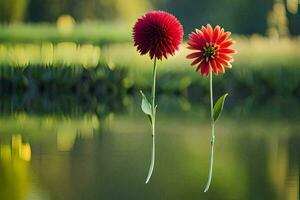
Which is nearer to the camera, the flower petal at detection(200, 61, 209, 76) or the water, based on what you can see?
the flower petal at detection(200, 61, 209, 76)

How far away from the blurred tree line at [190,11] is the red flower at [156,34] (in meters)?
15.2

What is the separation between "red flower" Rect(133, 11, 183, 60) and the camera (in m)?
3.61

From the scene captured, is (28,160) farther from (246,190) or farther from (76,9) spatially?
(76,9)

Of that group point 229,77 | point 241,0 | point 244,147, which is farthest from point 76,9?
point 244,147

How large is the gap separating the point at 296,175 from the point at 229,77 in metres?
7.26

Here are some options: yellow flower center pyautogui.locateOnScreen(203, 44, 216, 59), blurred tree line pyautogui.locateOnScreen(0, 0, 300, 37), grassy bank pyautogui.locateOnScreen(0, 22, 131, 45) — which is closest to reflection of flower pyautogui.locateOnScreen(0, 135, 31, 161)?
yellow flower center pyautogui.locateOnScreen(203, 44, 216, 59)

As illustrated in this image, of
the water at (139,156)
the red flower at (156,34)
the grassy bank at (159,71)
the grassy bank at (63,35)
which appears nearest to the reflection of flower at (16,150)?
the water at (139,156)

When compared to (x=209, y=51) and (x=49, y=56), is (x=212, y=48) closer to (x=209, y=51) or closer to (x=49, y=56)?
(x=209, y=51)

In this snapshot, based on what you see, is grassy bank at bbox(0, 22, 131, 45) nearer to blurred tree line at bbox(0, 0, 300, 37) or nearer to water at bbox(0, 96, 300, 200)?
blurred tree line at bbox(0, 0, 300, 37)

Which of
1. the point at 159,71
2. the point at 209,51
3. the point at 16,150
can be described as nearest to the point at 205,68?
the point at 209,51

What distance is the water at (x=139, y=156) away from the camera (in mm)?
4641

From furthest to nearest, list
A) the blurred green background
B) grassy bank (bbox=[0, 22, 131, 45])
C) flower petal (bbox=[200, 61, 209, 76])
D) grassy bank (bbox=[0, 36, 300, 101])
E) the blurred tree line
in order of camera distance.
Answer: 1. the blurred tree line
2. grassy bank (bbox=[0, 22, 131, 45])
3. grassy bank (bbox=[0, 36, 300, 101])
4. the blurred green background
5. flower petal (bbox=[200, 61, 209, 76])

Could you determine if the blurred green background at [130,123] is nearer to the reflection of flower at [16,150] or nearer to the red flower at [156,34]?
the reflection of flower at [16,150]

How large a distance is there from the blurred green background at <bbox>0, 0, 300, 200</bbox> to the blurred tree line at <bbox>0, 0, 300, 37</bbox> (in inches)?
45.5
